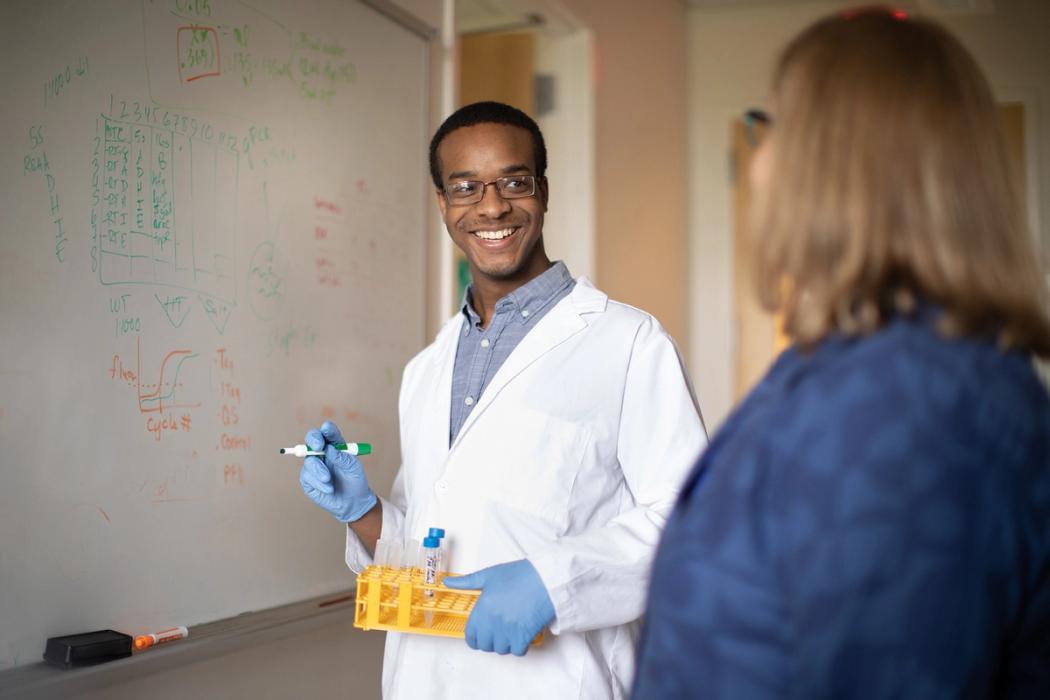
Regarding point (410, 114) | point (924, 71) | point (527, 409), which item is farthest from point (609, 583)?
point (410, 114)

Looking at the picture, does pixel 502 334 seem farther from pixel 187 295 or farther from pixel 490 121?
pixel 187 295

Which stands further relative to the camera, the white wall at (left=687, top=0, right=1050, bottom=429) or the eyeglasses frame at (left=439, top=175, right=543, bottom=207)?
the white wall at (left=687, top=0, right=1050, bottom=429)

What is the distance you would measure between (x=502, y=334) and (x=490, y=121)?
363mm

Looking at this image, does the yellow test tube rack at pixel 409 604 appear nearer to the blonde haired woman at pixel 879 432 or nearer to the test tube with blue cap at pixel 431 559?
the test tube with blue cap at pixel 431 559

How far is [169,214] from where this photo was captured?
1567mm

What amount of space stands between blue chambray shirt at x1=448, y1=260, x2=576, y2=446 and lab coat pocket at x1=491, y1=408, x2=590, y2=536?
0.41 ft

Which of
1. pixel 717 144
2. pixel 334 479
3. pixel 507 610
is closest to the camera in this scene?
pixel 507 610

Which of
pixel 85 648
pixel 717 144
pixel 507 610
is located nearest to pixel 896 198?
pixel 507 610

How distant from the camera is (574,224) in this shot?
10.5 feet

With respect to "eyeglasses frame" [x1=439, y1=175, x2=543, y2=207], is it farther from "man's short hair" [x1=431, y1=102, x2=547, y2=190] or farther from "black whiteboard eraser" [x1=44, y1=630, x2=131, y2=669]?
"black whiteboard eraser" [x1=44, y1=630, x2=131, y2=669]

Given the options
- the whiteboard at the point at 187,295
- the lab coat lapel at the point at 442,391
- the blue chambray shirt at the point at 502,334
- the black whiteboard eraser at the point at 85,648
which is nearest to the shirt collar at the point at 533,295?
the blue chambray shirt at the point at 502,334

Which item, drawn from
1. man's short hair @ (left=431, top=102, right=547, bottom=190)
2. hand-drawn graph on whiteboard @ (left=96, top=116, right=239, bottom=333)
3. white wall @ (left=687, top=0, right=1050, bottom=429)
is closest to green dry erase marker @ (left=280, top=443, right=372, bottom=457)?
hand-drawn graph on whiteboard @ (left=96, top=116, right=239, bottom=333)

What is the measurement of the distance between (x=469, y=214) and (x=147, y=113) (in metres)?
0.56

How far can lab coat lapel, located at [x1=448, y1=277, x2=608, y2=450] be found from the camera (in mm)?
1397
